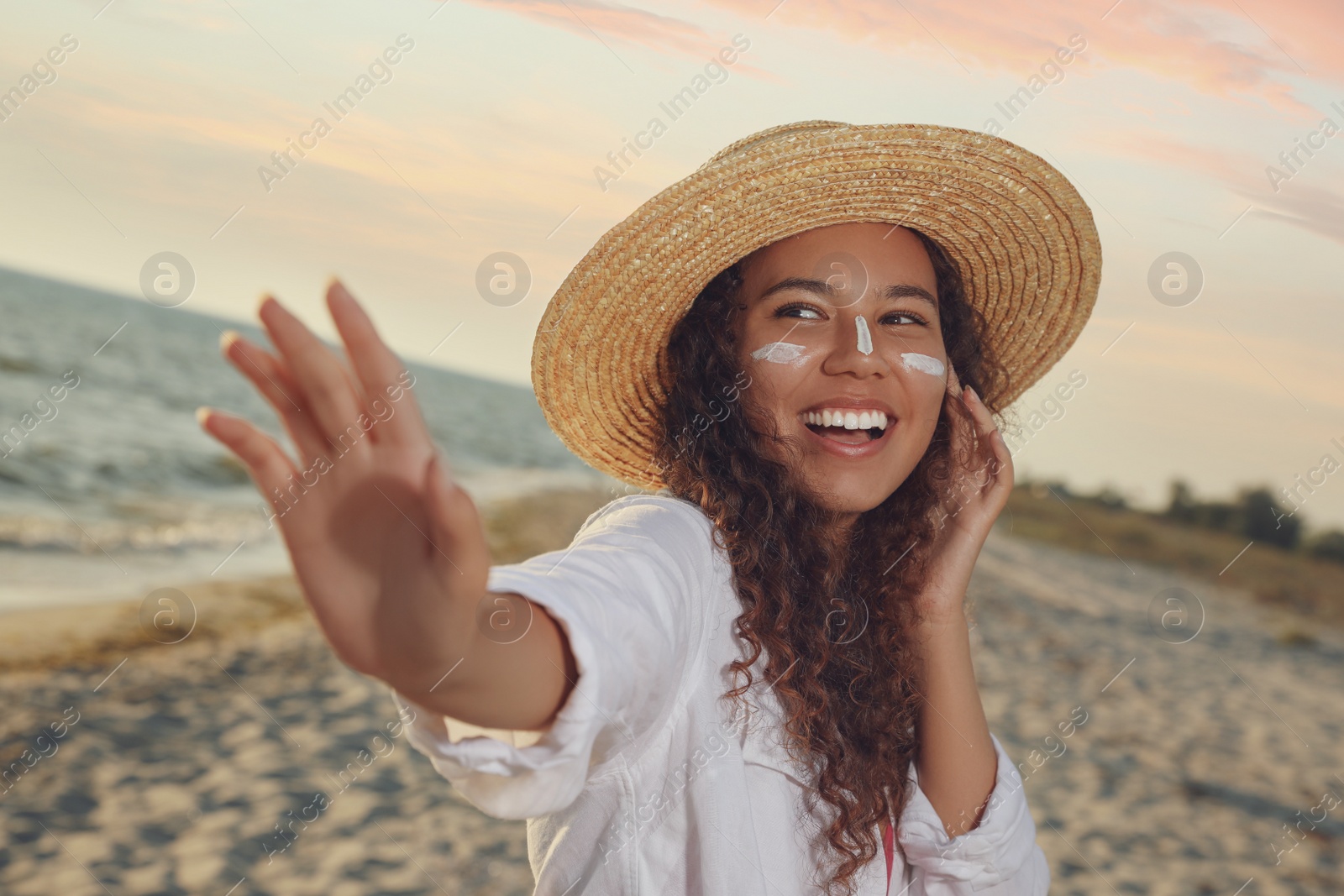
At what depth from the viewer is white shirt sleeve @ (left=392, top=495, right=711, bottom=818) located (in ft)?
3.60

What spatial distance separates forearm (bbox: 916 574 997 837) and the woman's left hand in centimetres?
4

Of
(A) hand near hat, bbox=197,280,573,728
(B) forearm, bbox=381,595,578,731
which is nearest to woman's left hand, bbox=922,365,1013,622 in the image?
(B) forearm, bbox=381,595,578,731

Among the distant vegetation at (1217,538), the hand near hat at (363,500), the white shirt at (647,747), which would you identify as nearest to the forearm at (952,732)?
the white shirt at (647,747)

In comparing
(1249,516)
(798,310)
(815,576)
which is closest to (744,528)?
(815,576)

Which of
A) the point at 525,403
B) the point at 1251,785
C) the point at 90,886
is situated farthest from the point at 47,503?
the point at 525,403

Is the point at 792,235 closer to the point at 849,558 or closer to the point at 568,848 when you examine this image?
the point at 849,558

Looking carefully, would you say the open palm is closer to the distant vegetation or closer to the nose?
the nose

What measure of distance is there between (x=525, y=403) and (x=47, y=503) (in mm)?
37520

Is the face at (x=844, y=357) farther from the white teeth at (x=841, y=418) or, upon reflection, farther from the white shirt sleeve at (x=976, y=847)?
the white shirt sleeve at (x=976, y=847)

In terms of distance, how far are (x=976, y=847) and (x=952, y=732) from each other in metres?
0.23

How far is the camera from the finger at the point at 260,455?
36.4 inches

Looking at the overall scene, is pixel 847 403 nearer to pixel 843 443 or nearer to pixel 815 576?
pixel 843 443

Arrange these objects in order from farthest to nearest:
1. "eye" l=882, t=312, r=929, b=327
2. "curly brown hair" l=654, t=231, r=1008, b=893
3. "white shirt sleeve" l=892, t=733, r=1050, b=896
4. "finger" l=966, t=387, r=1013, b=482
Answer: "finger" l=966, t=387, r=1013, b=482, "eye" l=882, t=312, r=929, b=327, "white shirt sleeve" l=892, t=733, r=1050, b=896, "curly brown hair" l=654, t=231, r=1008, b=893

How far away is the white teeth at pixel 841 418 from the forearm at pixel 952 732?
466mm
